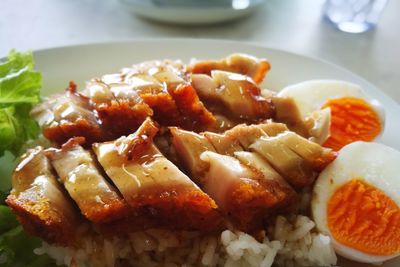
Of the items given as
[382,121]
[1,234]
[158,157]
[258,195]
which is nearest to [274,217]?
[258,195]

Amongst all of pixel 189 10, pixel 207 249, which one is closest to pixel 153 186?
pixel 207 249

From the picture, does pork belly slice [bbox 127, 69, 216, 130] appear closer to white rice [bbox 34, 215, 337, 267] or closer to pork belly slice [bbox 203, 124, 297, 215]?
pork belly slice [bbox 203, 124, 297, 215]

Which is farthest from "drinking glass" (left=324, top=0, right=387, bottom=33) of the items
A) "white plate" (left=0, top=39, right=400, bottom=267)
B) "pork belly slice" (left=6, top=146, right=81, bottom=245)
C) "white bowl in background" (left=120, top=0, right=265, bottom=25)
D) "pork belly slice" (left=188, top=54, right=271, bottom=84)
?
"pork belly slice" (left=6, top=146, right=81, bottom=245)

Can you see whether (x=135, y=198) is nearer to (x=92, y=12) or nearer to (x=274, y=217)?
(x=274, y=217)

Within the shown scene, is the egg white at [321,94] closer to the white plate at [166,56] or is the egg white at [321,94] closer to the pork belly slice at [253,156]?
the white plate at [166,56]

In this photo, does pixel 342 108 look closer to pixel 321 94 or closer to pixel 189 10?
pixel 321 94

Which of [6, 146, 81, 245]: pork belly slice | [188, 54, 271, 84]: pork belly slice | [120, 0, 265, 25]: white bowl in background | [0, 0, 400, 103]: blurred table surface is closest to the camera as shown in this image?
[6, 146, 81, 245]: pork belly slice
